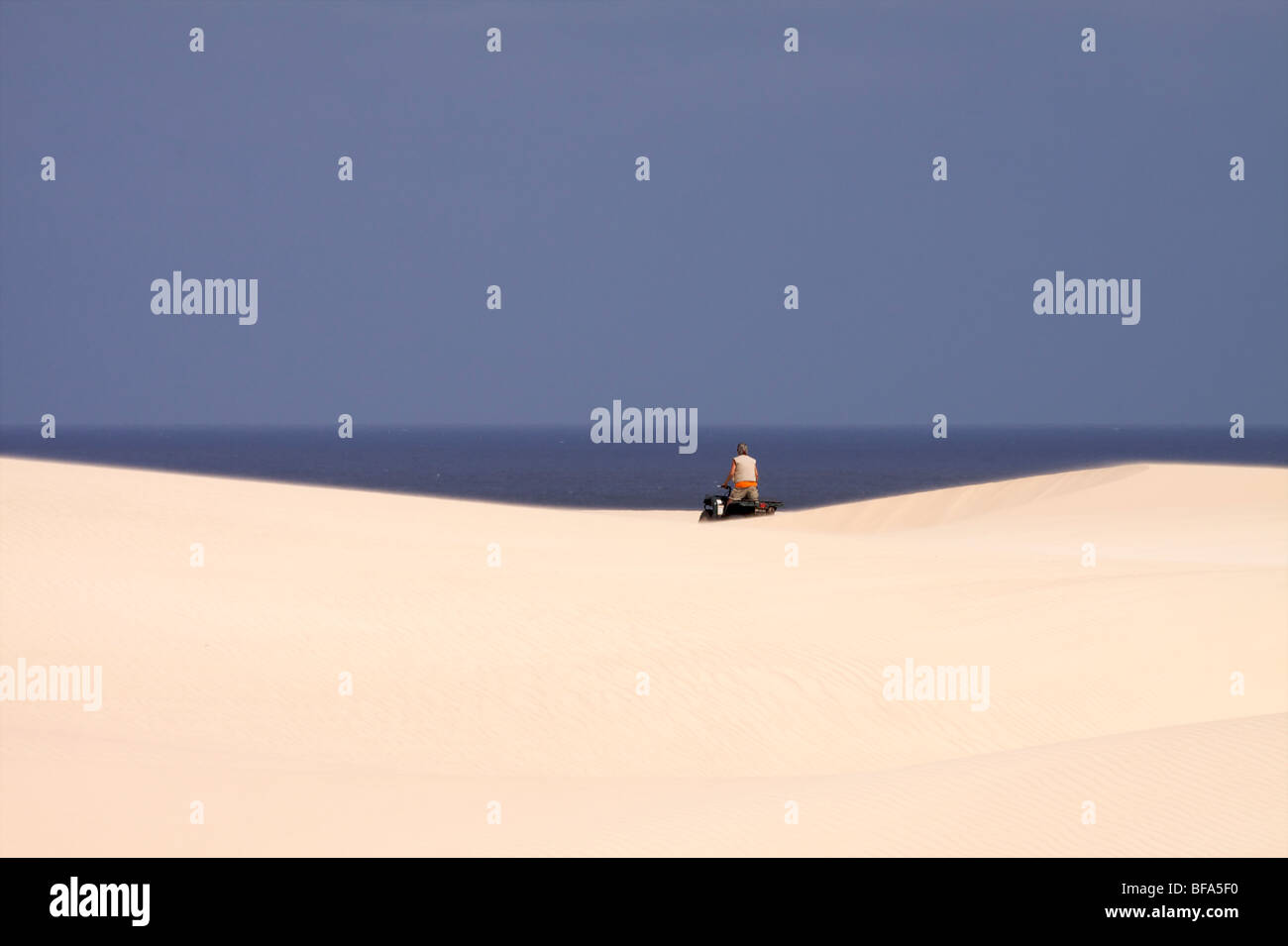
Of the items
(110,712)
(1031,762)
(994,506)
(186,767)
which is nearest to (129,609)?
(110,712)

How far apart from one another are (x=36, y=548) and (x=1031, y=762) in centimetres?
1213

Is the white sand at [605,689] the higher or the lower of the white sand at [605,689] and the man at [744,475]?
the lower

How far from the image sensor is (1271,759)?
29.9ft

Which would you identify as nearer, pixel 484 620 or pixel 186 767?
pixel 186 767

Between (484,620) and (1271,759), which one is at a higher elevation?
(484,620)

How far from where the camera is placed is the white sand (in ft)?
27.7

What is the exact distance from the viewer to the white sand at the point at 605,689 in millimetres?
8445
